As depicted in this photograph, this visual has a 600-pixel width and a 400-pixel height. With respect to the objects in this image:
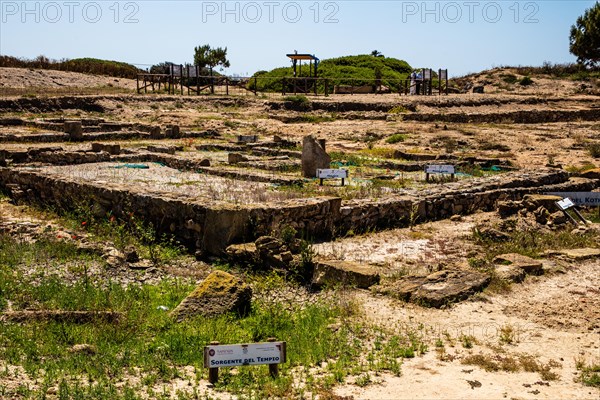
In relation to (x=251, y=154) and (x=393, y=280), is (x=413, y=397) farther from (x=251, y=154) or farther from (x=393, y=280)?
(x=251, y=154)

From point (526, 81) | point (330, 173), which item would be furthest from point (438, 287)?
point (526, 81)

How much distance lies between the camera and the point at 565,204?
12523 mm

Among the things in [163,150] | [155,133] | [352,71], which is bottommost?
[163,150]

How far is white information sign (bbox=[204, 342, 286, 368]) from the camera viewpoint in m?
5.75

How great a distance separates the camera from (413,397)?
224 inches

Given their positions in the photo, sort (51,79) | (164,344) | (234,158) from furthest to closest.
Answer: (51,79)
(234,158)
(164,344)

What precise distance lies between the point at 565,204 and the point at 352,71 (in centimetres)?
3763

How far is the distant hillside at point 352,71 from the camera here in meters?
45.9

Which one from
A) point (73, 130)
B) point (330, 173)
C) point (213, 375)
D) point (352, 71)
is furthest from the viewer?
point (352, 71)

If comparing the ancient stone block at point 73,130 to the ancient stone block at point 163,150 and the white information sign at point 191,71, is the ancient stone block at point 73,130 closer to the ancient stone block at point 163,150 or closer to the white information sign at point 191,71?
the ancient stone block at point 163,150

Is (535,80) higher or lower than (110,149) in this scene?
higher

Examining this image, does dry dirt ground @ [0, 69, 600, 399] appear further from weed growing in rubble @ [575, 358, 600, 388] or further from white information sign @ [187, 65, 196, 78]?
white information sign @ [187, 65, 196, 78]

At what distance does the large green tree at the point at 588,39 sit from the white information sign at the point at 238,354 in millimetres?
49698

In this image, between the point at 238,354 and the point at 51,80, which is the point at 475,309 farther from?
the point at 51,80
